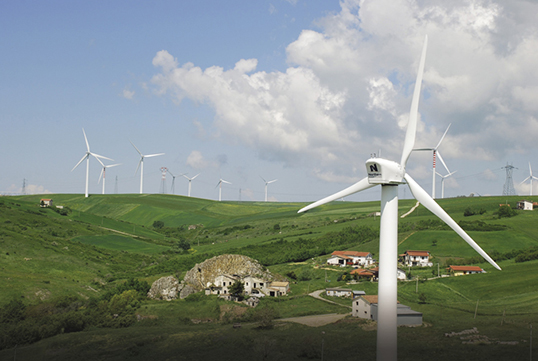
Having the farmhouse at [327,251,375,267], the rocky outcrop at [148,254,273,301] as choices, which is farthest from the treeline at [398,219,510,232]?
the rocky outcrop at [148,254,273,301]

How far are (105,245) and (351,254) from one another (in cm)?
8152

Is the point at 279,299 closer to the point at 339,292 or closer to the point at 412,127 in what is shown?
the point at 339,292

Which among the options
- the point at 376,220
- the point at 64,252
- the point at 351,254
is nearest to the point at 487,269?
the point at 351,254

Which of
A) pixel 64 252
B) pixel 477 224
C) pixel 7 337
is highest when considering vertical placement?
pixel 477 224

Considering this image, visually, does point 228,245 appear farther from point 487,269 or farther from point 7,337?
point 7,337

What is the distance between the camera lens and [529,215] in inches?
5886

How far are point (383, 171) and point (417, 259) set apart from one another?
87.2 m

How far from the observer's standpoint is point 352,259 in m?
119

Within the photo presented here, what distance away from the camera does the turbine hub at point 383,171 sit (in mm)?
32031

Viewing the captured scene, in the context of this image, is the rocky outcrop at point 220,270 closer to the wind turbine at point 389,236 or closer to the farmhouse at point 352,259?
the farmhouse at point 352,259

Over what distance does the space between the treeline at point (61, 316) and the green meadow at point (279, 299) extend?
78cm

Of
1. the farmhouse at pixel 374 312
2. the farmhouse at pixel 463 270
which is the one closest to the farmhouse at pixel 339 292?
the farmhouse at pixel 374 312

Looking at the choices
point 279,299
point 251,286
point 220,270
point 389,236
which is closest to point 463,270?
point 279,299

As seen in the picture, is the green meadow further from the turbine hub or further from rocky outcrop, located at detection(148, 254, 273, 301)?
the turbine hub
